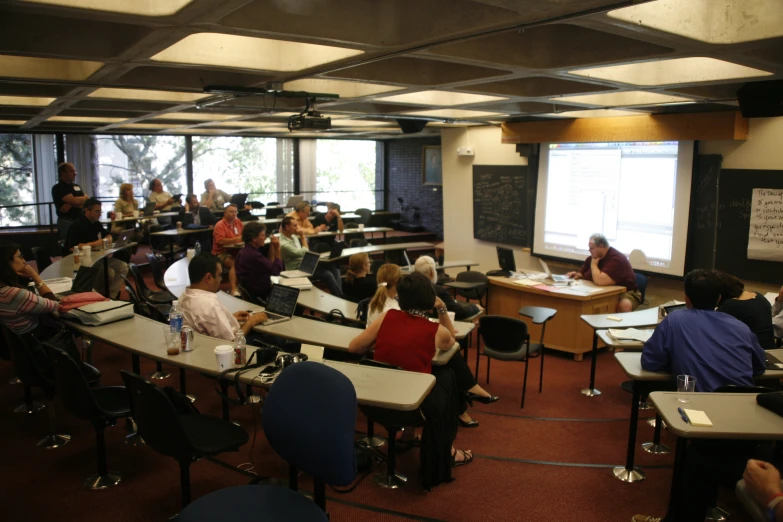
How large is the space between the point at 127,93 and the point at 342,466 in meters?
4.99

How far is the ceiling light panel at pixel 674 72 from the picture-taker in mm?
4352

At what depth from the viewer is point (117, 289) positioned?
23.2ft

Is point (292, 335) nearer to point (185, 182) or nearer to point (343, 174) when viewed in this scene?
point (185, 182)

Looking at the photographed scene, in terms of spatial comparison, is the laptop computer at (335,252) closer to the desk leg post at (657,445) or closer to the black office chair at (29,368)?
the black office chair at (29,368)

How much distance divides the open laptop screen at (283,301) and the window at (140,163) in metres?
9.85

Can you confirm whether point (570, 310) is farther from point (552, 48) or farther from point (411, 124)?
point (411, 124)

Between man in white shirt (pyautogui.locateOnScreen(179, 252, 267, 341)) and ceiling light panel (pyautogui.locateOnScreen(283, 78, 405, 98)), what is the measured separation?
1.97 meters

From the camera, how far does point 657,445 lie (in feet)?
14.2

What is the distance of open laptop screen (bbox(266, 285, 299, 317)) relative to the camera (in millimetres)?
4445

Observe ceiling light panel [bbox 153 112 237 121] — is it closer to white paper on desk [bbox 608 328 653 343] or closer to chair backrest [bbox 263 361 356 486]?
white paper on desk [bbox 608 328 653 343]

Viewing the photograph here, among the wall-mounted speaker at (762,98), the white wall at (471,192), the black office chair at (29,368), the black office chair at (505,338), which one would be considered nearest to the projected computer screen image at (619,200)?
the white wall at (471,192)

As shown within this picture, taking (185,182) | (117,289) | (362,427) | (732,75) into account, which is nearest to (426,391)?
(362,427)


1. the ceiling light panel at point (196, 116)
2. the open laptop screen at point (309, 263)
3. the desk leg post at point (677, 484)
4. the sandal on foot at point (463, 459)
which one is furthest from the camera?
the ceiling light panel at point (196, 116)

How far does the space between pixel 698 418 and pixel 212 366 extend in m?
2.60
